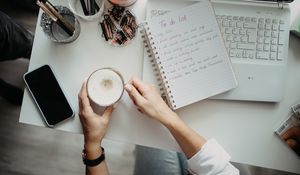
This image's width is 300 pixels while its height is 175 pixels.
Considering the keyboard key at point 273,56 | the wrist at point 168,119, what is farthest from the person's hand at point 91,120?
the keyboard key at point 273,56

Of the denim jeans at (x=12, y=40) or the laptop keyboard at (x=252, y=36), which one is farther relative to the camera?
the denim jeans at (x=12, y=40)

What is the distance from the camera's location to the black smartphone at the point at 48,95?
0.75 metres

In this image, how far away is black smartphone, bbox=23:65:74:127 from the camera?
29.7 inches

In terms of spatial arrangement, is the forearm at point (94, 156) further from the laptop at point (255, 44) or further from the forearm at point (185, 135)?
the laptop at point (255, 44)

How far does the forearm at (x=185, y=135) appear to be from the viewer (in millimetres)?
719

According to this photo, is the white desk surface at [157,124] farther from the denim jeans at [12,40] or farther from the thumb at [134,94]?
the denim jeans at [12,40]

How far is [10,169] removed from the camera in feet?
4.32

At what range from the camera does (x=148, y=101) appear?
723 millimetres

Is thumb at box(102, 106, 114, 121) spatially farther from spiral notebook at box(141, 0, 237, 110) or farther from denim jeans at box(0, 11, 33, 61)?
denim jeans at box(0, 11, 33, 61)

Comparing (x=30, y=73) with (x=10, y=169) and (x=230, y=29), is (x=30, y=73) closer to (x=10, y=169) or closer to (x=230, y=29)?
(x=230, y=29)

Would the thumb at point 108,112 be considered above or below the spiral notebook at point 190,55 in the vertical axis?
→ below

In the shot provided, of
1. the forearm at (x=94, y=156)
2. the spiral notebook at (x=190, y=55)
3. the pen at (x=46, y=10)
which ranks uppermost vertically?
the pen at (x=46, y=10)

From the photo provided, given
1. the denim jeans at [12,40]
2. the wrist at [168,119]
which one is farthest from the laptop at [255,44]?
the denim jeans at [12,40]

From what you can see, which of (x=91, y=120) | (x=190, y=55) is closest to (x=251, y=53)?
(x=190, y=55)
